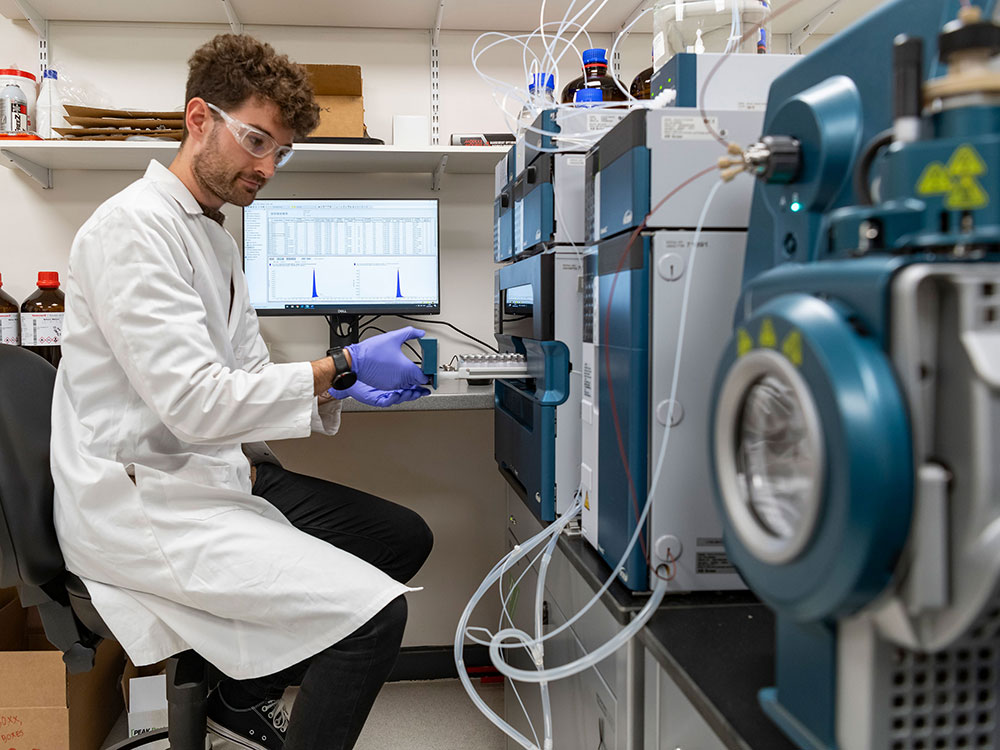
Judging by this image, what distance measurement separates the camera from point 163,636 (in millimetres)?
1184

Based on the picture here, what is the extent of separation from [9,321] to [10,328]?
0.02 meters

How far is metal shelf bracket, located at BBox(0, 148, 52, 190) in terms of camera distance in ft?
6.29

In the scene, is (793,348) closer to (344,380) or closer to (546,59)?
(344,380)

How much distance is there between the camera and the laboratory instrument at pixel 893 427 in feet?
1.30

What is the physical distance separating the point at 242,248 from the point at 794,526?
73.9 inches

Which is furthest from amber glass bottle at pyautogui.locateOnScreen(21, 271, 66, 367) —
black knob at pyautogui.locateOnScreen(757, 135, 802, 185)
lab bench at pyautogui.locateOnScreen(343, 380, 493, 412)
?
black knob at pyautogui.locateOnScreen(757, 135, 802, 185)

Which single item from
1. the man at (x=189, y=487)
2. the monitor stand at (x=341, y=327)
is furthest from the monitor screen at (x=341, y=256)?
the man at (x=189, y=487)

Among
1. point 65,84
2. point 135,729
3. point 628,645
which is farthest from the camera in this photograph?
point 65,84

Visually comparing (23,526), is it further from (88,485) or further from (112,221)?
(112,221)

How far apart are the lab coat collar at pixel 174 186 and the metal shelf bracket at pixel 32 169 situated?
77 centimetres

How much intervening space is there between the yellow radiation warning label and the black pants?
3.25 ft

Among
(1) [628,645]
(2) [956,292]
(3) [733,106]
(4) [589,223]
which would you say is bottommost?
(1) [628,645]

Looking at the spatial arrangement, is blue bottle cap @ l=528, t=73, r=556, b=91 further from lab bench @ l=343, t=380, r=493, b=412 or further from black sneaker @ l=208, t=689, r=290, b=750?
black sneaker @ l=208, t=689, r=290, b=750

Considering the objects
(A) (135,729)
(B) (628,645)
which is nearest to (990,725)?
(B) (628,645)
